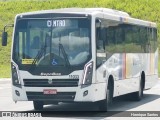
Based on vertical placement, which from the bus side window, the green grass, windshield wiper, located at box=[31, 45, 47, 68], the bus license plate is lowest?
the green grass

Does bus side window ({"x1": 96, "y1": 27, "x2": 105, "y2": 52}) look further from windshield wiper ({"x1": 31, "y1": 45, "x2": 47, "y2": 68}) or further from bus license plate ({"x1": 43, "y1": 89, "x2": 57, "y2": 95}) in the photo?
Result: bus license plate ({"x1": 43, "y1": 89, "x2": 57, "y2": 95})

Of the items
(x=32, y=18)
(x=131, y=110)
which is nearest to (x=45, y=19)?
(x=32, y=18)

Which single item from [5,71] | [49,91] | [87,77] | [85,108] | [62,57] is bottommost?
[5,71]

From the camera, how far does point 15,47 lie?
57.4 feet

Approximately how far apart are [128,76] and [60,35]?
471cm

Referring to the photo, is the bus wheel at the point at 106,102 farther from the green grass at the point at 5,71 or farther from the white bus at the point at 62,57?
the green grass at the point at 5,71

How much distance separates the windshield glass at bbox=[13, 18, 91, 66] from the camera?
16.9m

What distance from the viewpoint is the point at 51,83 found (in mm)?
16844

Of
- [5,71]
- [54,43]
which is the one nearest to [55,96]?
[54,43]

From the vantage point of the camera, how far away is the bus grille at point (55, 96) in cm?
1666

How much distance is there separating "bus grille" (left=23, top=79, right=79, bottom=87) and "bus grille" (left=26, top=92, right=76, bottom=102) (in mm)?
220

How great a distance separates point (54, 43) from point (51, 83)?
1.12 meters

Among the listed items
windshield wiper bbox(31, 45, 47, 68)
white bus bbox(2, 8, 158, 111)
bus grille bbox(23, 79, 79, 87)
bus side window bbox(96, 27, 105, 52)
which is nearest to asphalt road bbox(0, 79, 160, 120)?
white bus bbox(2, 8, 158, 111)

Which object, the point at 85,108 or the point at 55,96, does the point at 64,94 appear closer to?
the point at 55,96
